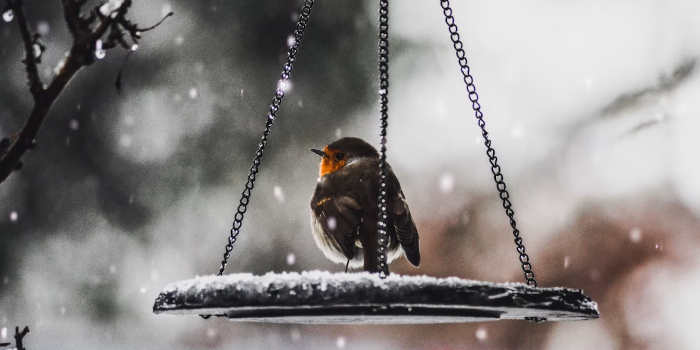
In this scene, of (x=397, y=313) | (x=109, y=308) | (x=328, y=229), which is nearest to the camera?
(x=397, y=313)

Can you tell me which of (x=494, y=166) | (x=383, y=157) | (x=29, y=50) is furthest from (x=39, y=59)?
(x=494, y=166)

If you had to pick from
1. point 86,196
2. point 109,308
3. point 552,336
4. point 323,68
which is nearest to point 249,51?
point 323,68

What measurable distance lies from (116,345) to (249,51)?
7.50 feet

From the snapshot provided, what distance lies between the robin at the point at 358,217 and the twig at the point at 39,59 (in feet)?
2.95

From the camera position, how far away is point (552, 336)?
4586 mm

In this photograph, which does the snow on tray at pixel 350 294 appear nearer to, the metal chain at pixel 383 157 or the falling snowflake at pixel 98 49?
the metal chain at pixel 383 157

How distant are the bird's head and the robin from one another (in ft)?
0.69

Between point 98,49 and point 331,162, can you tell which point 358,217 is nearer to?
point 331,162

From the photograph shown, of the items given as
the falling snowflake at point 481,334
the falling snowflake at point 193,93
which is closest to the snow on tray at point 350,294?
the falling snowflake at point 481,334

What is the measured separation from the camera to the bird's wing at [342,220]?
83.7 inches

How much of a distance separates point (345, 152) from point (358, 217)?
0.66m

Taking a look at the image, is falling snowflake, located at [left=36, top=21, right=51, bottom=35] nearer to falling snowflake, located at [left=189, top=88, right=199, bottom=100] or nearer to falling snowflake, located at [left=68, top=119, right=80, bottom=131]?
falling snowflake, located at [left=68, top=119, right=80, bottom=131]

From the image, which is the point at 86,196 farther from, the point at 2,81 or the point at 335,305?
the point at 335,305

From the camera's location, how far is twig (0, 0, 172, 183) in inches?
50.8
